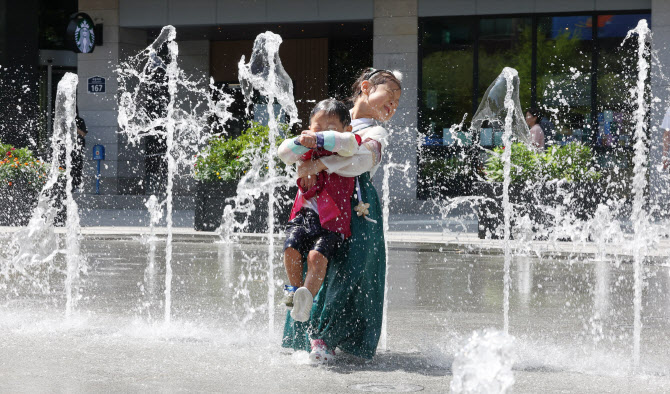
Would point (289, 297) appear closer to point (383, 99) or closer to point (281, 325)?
point (383, 99)

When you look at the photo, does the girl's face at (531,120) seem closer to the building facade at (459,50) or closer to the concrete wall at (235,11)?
the building facade at (459,50)

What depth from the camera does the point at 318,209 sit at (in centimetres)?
536

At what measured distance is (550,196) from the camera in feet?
46.3

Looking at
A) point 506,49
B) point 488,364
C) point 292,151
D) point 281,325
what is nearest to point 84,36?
point 506,49

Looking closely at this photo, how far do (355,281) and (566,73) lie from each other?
50.1 ft

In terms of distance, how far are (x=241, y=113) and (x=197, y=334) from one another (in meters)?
18.1

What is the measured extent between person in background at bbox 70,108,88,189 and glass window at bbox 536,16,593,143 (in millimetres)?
8742

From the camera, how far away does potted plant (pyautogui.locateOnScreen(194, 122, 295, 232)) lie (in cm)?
1505

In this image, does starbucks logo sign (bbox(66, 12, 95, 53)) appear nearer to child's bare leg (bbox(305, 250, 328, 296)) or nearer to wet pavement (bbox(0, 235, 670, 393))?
wet pavement (bbox(0, 235, 670, 393))

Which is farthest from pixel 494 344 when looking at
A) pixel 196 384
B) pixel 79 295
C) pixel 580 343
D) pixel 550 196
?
pixel 550 196

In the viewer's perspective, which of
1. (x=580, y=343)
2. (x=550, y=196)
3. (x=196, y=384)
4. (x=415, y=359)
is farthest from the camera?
(x=550, y=196)

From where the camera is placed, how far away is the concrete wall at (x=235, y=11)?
802 inches

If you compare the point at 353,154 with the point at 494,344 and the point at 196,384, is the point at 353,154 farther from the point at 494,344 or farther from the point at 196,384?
the point at 494,344

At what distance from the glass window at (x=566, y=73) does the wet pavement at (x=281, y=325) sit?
327 inches
